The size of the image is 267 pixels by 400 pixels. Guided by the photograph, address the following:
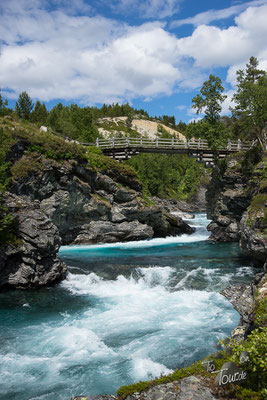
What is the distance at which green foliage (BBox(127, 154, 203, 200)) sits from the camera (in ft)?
246

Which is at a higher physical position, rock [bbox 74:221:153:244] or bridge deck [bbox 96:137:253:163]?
bridge deck [bbox 96:137:253:163]

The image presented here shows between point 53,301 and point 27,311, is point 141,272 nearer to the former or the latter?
point 53,301

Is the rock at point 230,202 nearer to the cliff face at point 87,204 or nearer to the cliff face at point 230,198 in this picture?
the cliff face at point 230,198

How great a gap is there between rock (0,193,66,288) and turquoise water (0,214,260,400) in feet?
2.58

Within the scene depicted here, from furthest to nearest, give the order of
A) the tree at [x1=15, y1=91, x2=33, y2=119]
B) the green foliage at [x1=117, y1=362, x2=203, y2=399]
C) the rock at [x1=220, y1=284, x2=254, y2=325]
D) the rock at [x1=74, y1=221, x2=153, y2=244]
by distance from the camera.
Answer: the tree at [x1=15, y1=91, x2=33, y2=119]
the rock at [x1=74, y1=221, x2=153, y2=244]
the rock at [x1=220, y1=284, x2=254, y2=325]
the green foliage at [x1=117, y1=362, x2=203, y2=399]

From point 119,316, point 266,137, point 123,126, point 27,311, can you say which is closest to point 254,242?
point 119,316

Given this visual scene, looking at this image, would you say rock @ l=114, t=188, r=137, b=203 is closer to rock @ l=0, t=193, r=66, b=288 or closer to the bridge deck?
the bridge deck

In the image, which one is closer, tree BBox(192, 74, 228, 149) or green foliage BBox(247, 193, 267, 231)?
green foliage BBox(247, 193, 267, 231)

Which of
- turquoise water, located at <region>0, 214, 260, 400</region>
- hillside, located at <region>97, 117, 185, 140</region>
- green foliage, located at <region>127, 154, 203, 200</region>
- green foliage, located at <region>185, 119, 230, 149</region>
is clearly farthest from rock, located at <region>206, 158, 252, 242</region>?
hillside, located at <region>97, 117, 185, 140</region>

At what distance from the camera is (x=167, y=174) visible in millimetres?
82875

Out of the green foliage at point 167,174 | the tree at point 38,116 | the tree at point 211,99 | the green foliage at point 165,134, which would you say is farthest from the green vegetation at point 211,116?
the green foliage at point 165,134

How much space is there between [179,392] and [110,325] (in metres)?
8.12

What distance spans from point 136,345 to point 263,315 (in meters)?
5.89

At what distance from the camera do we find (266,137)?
3162 cm
